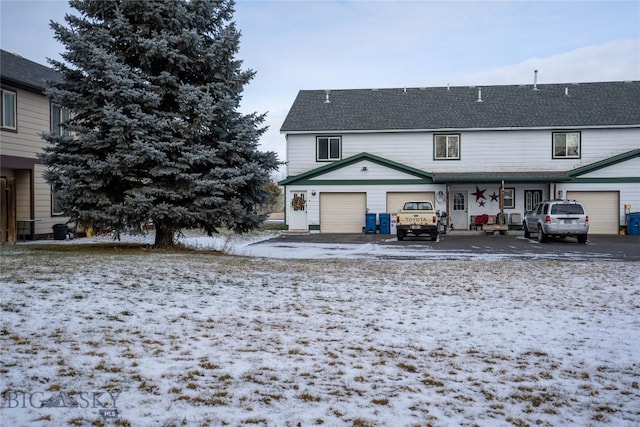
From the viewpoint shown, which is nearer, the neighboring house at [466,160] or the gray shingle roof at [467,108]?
the neighboring house at [466,160]

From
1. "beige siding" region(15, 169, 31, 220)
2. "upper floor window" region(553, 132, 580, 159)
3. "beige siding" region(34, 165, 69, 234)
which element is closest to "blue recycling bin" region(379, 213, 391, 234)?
"upper floor window" region(553, 132, 580, 159)

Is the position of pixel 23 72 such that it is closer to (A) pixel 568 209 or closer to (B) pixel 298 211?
(B) pixel 298 211

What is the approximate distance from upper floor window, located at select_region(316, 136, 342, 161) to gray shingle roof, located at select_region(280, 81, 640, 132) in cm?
63

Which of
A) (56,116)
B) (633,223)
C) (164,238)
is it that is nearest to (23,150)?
(56,116)

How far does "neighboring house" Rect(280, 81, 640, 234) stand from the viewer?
30.0 m

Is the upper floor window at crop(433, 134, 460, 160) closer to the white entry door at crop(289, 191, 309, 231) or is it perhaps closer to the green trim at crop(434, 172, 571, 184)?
the green trim at crop(434, 172, 571, 184)

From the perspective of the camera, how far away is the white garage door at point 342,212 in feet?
101

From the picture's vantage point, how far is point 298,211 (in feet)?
102

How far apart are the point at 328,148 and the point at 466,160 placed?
8.05 m

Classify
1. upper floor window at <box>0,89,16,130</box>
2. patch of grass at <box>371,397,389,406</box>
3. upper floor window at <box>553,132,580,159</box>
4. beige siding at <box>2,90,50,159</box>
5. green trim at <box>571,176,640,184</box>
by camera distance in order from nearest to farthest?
patch of grass at <box>371,397,389,406</box> < upper floor window at <box>0,89,16,130</box> < beige siding at <box>2,90,50,159</box> < green trim at <box>571,176,640,184</box> < upper floor window at <box>553,132,580,159</box>

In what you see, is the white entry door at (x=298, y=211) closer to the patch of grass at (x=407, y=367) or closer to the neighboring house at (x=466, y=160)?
the neighboring house at (x=466, y=160)

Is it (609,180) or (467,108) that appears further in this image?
(467,108)

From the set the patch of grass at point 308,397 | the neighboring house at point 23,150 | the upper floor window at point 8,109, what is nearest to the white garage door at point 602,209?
the neighboring house at point 23,150

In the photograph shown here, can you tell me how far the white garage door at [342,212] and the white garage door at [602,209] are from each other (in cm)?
1166
